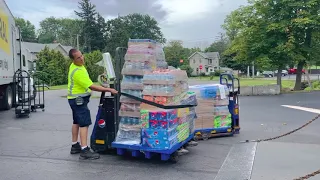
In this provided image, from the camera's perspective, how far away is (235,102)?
8688 mm

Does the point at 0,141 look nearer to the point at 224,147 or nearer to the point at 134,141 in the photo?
the point at 134,141

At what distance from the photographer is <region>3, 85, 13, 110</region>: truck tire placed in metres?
14.4

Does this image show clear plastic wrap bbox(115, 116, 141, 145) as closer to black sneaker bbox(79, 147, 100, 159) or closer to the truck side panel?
black sneaker bbox(79, 147, 100, 159)

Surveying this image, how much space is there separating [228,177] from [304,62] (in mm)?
19895

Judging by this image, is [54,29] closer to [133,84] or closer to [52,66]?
[52,66]

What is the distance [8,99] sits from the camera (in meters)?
14.7

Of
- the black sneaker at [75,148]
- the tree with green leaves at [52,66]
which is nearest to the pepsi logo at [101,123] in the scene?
the black sneaker at [75,148]

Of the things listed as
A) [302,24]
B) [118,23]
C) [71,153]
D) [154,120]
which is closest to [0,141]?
[71,153]

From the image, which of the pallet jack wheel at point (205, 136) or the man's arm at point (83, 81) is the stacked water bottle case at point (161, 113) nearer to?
the man's arm at point (83, 81)

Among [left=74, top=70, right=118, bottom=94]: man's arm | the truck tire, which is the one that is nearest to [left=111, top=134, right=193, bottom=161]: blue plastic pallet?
[left=74, top=70, right=118, bottom=94]: man's arm

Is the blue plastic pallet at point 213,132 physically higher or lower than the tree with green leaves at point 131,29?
lower

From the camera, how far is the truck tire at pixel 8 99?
14434 millimetres

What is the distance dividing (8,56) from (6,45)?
50cm

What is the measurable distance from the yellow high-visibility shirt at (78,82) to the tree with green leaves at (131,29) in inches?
2963
